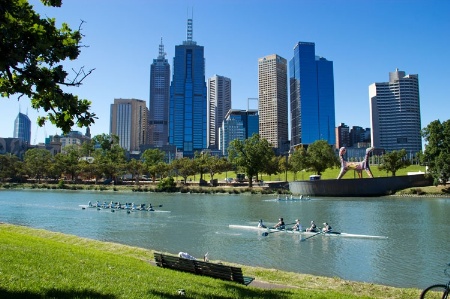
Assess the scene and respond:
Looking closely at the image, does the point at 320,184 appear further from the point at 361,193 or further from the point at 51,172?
the point at 51,172

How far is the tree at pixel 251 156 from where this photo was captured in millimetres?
113688

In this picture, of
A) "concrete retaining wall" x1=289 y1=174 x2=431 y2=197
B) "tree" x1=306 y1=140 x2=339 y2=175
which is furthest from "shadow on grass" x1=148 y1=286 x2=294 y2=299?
"tree" x1=306 y1=140 x2=339 y2=175

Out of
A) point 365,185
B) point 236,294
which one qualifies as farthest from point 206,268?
point 365,185

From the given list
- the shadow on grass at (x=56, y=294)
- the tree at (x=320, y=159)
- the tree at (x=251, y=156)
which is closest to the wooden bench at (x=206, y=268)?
the shadow on grass at (x=56, y=294)

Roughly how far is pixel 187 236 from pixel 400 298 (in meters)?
20.4

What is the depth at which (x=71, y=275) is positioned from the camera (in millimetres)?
10797

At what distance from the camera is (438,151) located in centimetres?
8600

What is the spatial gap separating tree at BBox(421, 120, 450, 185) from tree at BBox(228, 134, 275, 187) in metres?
43.9

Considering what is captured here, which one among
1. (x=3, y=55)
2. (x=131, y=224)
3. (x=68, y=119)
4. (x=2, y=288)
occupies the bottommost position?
(x=131, y=224)

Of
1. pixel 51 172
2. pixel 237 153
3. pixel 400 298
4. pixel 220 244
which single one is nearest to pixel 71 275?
pixel 400 298

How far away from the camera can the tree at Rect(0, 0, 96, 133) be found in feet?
29.0

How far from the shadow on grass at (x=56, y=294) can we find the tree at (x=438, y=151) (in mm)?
87372

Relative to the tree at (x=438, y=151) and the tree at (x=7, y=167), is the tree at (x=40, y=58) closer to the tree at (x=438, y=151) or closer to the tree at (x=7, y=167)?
the tree at (x=438, y=151)

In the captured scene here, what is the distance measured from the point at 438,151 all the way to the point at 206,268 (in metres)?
87.8
